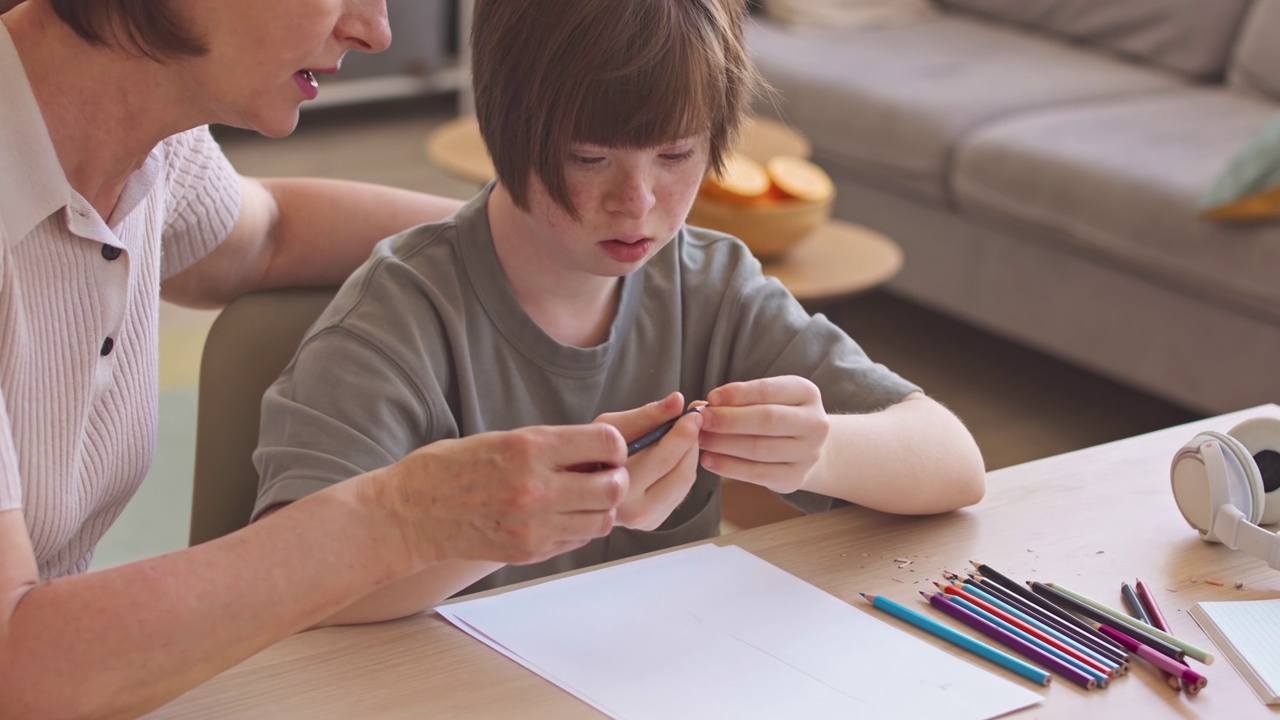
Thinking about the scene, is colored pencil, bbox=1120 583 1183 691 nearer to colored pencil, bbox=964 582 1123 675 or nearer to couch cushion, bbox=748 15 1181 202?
colored pencil, bbox=964 582 1123 675

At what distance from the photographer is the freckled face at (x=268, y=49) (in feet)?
3.22

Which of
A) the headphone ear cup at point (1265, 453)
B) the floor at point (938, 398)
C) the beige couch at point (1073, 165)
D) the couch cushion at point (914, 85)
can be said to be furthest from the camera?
the couch cushion at point (914, 85)

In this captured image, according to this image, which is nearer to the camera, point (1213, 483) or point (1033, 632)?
point (1033, 632)

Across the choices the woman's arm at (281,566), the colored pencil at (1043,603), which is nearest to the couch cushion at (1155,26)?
the colored pencil at (1043,603)

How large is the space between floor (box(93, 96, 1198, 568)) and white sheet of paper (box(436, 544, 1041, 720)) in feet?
4.62

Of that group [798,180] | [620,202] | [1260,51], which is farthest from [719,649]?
[1260,51]

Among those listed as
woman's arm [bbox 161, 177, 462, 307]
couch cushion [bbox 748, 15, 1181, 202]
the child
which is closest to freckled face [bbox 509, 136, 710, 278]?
the child

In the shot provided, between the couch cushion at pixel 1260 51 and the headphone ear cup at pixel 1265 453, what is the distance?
7.59 ft

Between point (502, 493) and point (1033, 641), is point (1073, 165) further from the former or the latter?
point (502, 493)

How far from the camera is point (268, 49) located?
1001 mm

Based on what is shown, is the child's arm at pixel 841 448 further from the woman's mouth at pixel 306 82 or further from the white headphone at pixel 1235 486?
the woman's mouth at pixel 306 82

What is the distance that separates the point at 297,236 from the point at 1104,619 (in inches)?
30.2

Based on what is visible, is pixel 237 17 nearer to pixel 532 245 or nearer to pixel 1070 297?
pixel 532 245

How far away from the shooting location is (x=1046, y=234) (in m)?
2.94
